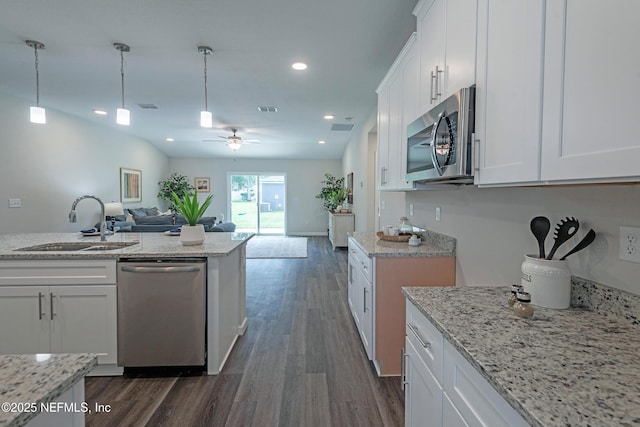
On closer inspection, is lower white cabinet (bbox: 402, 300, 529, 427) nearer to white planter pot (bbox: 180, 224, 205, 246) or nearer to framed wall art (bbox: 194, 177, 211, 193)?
white planter pot (bbox: 180, 224, 205, 246)

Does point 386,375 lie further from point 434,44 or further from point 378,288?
point 434,44

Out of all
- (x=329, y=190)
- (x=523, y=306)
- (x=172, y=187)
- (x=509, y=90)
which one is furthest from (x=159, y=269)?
(x=172, y=187)

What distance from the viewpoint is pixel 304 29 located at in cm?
271

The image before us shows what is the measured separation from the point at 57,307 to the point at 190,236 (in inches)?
38.2

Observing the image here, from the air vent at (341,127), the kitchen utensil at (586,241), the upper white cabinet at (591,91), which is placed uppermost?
the air vent at (341,127)

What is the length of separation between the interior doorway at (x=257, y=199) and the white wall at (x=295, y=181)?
18 cm

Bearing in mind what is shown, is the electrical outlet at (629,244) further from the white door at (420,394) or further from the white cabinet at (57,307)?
the white cabinet at (57,307)

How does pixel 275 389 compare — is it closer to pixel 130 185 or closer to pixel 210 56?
pixel 210 56

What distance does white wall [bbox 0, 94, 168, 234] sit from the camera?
4.62 metres

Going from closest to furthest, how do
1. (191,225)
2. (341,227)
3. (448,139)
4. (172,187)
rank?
(448,139) → (191,225) → (341,227) → (172,187)

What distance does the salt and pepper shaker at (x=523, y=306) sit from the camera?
1129mm

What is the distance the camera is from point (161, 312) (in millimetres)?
2252

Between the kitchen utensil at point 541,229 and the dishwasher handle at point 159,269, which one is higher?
the kitchen utensil at point 541,229

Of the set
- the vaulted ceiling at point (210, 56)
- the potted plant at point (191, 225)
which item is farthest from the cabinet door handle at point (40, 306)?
the vaulted ceiling at point (210, 56)
